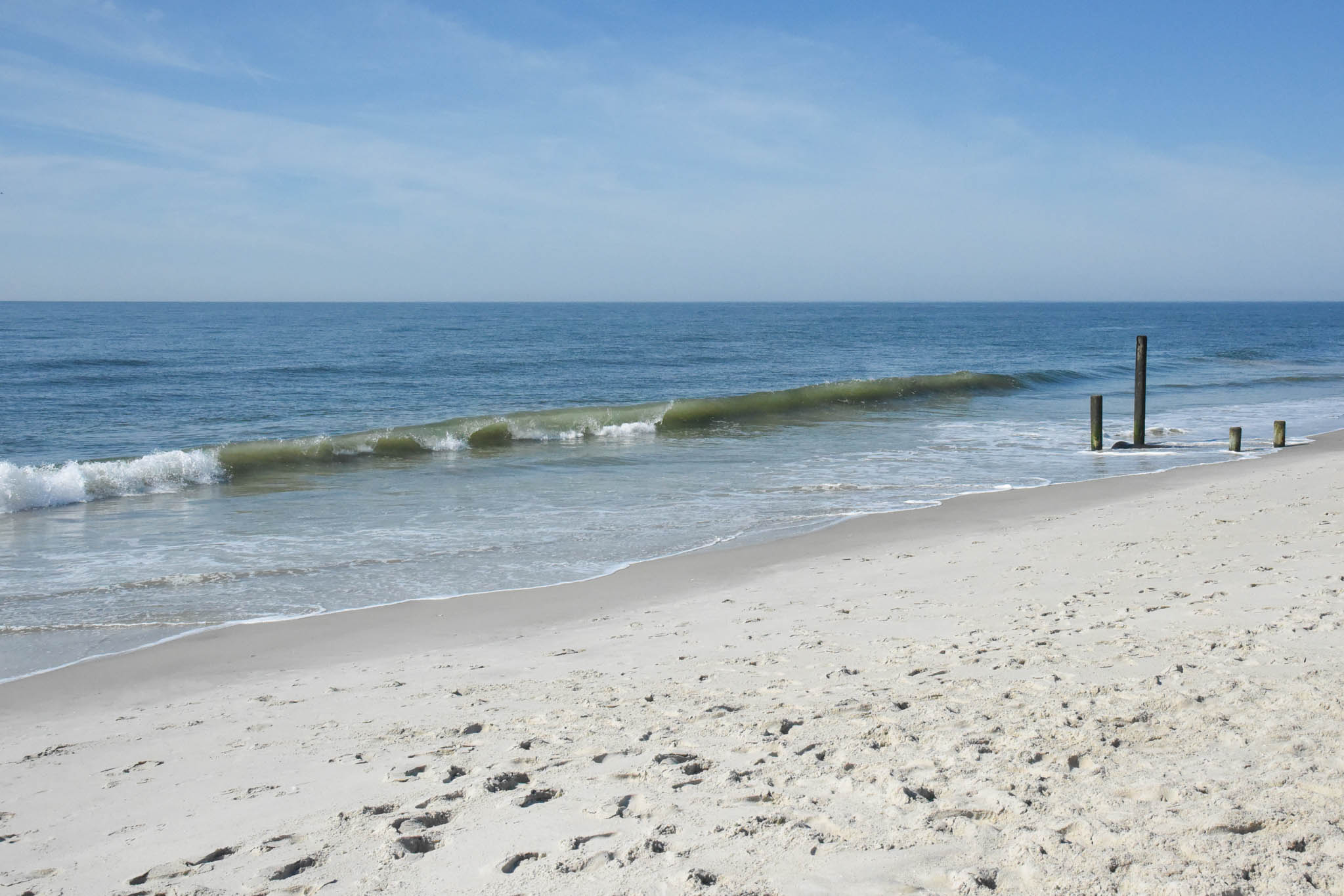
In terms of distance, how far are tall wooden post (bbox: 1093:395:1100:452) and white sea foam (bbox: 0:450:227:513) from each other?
15767 millimetres

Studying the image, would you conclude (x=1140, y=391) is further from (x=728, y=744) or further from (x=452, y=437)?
(x=728, y=744)

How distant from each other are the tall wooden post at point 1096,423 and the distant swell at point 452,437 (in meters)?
7.71

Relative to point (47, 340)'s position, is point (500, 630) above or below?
below

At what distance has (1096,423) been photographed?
18.1 meters

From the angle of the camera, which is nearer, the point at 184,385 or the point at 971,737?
the point at 971,737

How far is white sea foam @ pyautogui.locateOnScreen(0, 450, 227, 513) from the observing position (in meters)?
13.0

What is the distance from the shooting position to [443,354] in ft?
148

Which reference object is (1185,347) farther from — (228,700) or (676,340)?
(228,700)

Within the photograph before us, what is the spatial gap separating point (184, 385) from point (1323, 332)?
8419cm

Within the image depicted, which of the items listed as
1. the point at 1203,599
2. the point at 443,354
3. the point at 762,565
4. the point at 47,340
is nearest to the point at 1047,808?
the point at 1203,599

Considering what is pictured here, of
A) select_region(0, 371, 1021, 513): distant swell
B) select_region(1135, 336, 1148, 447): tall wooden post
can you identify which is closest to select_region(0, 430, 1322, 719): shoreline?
select_region(1135, 336, 1148, 447): tall wooden post

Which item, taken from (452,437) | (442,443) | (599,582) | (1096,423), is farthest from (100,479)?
(1096,423)

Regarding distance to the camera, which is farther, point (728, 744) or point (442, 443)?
point (442, 443)

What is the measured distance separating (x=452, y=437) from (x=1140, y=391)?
1426 centimetres
